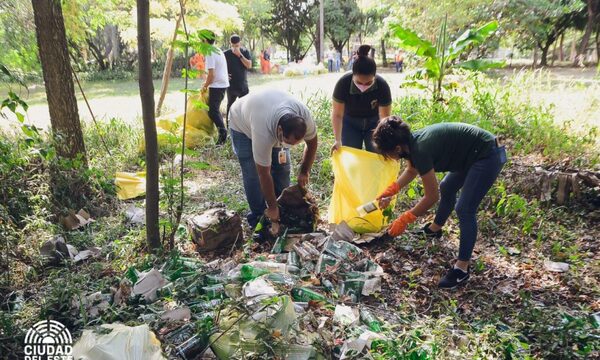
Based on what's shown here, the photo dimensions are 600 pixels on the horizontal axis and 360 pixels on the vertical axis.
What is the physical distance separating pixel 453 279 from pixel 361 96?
159 cm

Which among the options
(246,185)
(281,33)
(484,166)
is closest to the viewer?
(484,166)

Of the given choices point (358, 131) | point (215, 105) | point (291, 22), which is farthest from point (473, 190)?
point (291, 22)

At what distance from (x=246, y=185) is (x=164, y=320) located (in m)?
1.39

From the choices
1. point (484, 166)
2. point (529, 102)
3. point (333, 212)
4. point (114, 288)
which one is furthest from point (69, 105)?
point (529, 102)

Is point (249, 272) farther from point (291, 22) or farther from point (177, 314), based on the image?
point (291, 22)

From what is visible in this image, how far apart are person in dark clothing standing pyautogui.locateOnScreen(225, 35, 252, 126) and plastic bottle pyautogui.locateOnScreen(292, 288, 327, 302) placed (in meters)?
4.23

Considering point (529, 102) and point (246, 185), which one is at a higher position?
point (529, 102)

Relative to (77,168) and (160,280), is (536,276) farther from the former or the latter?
(77,168)

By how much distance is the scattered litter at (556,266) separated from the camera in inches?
104

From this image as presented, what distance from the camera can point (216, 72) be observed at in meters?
5.14

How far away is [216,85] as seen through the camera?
205 inches

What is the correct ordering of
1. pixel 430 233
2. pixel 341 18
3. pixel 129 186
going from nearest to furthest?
1. pixel 430 233
2. pixel 129 186
3. pixel 341 18

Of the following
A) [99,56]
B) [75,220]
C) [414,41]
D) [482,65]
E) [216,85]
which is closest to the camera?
[75,220]

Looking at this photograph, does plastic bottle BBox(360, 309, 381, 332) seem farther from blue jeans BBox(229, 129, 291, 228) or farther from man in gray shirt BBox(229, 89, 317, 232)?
blue jeans BBox(229, 129, 291, 228)
